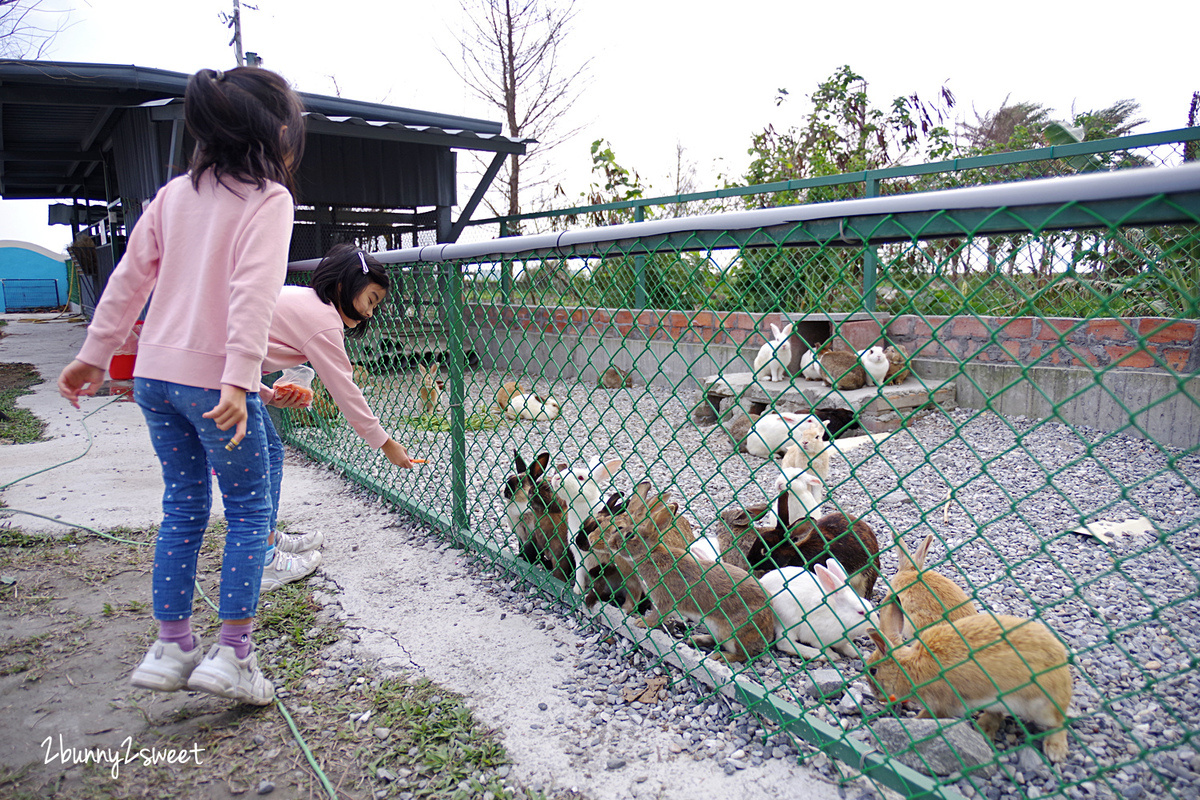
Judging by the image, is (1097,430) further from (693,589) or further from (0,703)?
(0,703)

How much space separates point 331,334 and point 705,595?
134 cm

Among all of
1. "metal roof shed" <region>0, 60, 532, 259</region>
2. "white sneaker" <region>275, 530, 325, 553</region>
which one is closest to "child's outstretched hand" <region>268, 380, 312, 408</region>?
"white sneaker" <region>275, 530, 325, 553</region>

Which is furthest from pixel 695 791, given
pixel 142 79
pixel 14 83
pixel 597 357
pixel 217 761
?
pixel 14 83

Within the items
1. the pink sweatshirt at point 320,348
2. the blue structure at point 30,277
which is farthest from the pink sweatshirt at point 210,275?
the blue structure at point 30,277

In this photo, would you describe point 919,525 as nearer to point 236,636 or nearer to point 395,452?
point 395,452

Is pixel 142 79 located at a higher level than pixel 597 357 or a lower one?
higher

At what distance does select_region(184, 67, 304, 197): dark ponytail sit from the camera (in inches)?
61.6

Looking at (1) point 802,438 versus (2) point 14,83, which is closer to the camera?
(1) point 802,438

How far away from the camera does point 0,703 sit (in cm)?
175

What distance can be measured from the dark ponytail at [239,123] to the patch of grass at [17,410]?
4190 millimetres

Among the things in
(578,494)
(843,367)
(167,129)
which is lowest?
(578,494)

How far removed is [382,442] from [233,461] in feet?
1.35

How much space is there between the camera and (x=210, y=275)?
1570mm

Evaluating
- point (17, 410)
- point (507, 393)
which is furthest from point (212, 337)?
point (17, 410)
